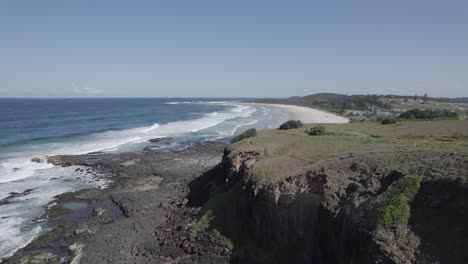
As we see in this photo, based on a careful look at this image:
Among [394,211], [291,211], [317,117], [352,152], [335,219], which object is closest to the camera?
[394,211]

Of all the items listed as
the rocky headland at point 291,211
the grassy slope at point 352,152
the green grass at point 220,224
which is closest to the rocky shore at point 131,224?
the rocky headland at point 291,211

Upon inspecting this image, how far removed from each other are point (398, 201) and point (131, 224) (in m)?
18.3

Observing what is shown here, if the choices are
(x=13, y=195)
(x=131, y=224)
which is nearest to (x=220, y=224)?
(x=131, y=224)

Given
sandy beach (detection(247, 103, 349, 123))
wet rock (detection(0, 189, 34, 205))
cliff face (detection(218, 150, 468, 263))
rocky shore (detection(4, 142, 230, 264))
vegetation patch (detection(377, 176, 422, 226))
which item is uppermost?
vegetation patch (detection(377, 176, 422, 226))

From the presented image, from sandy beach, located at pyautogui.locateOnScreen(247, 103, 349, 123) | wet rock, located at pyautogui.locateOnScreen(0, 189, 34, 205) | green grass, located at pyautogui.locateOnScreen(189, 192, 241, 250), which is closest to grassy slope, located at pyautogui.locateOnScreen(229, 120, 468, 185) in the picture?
green grass, located at pyautogui.locateOnScreen(189, 192, 241, 250)

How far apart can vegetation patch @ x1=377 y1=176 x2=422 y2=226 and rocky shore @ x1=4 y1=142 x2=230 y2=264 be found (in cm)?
932

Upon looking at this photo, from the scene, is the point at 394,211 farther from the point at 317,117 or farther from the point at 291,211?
the point at 317,117

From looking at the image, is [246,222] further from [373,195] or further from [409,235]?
[409,235]

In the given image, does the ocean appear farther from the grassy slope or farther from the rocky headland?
the grassy slope

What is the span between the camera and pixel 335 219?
53.3ft

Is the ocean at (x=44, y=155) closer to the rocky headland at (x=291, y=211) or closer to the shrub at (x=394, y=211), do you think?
the rocky headland at (x=291, y=211)

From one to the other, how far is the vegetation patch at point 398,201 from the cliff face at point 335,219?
0.21 metres

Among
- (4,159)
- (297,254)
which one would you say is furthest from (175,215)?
(4,159)

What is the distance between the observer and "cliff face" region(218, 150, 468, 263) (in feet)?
42.7
